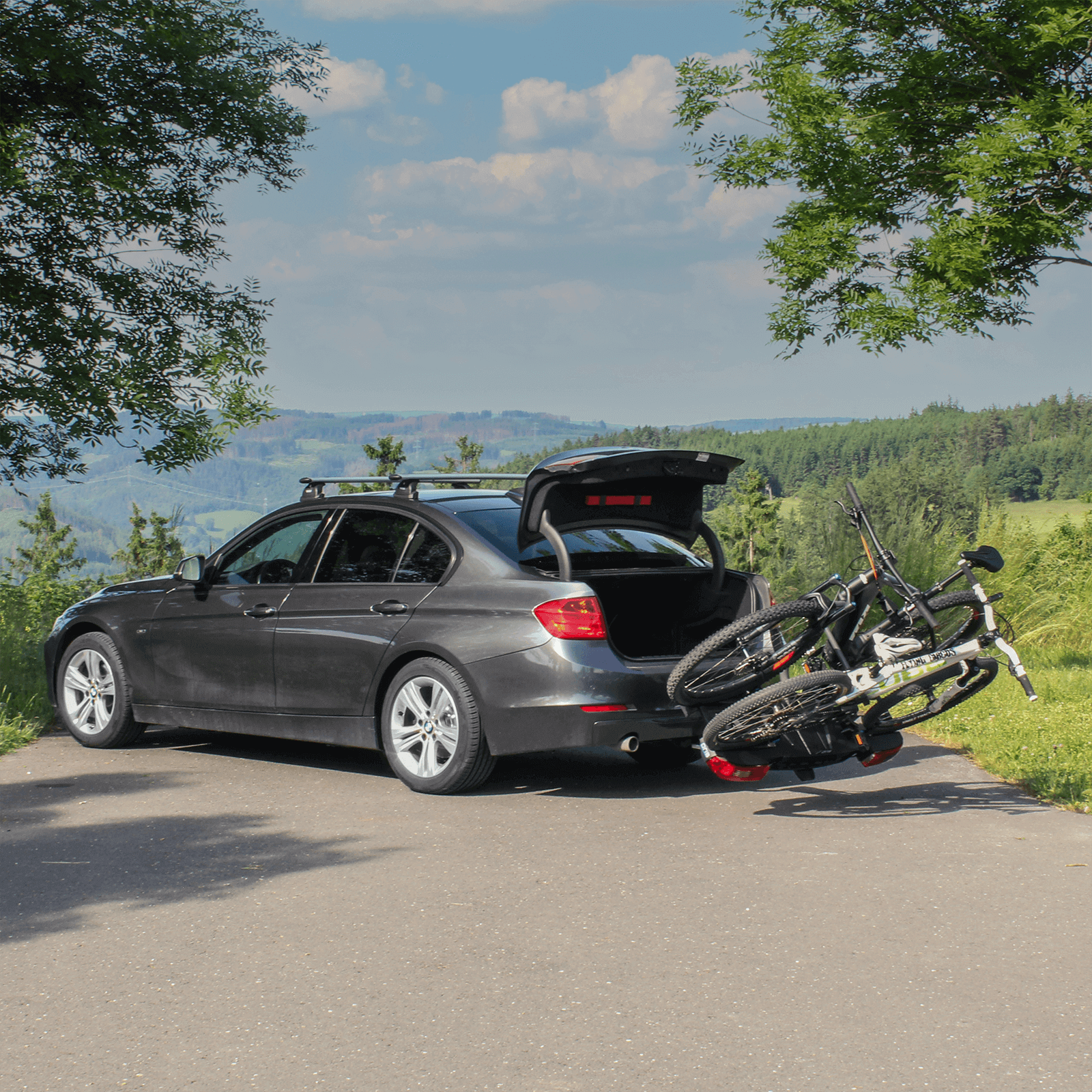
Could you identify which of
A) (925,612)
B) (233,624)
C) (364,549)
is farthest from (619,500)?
(233,624)

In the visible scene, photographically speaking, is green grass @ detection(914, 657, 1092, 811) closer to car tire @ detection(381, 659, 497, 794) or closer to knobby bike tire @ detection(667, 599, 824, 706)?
knobby bike tire @ detection(667, 599, 824, 706)

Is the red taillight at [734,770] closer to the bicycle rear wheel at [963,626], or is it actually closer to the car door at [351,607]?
the bicycle rear wheel at [963,626]

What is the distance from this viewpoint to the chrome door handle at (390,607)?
744cm

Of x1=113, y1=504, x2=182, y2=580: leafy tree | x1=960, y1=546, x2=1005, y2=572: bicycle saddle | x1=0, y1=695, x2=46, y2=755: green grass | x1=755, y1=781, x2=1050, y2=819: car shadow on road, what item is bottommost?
x1=755, y1=781, x2=1050, y2=819: car shadow on road

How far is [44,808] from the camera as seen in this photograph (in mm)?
6965

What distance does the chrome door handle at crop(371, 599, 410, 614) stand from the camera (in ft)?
24.4

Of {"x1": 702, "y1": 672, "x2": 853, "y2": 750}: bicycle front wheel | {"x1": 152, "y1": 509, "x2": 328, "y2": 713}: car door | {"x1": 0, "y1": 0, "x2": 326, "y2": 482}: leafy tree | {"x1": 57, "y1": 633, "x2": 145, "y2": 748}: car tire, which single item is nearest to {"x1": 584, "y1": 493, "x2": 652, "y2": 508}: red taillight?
{"x1": 702, "y1": 672, "x2": 853, "y2": 750}: bicycle front wheel

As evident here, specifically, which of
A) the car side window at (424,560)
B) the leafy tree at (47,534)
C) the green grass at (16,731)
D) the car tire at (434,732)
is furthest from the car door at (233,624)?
the leafy tree at (47,534)

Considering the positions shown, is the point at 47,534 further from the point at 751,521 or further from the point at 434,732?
the point at 434,732

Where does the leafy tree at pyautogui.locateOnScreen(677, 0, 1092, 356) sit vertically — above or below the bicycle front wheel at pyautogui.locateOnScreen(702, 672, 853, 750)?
above

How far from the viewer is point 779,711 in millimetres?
6555

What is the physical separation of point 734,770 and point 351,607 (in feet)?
7.96

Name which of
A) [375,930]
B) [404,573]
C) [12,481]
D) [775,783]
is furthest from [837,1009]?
[12,481]

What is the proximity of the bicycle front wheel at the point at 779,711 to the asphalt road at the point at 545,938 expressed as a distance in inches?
16.5
